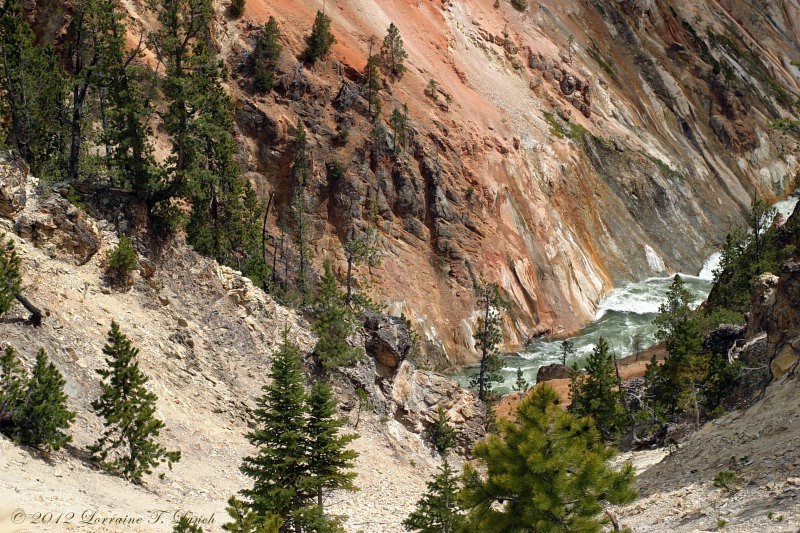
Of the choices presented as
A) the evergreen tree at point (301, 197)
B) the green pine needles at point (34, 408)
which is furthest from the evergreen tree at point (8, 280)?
the evergreen tree at point (301, 197)

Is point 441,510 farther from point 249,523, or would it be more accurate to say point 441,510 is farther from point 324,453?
point 249,523

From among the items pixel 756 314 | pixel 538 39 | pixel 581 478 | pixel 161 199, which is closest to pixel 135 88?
pixel 161 199

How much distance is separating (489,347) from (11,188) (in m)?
30.8

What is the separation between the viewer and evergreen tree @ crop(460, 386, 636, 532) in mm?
12953

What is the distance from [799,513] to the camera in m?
13.6

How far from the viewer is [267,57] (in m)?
58.4

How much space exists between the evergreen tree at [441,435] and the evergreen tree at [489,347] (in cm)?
803

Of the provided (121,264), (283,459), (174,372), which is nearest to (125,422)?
(283,459)

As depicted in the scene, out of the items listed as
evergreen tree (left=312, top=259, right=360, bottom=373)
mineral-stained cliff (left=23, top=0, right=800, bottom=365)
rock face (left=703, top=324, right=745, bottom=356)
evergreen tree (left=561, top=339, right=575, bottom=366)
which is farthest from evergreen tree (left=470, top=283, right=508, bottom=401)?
evergreen tree (left=312, top=259, right=360, bottom=373)

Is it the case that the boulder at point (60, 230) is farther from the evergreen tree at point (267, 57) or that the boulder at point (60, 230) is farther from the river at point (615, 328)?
the evergreen tree at point (267, 57)

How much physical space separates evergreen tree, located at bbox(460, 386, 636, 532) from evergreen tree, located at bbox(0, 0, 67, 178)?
25.4 metres

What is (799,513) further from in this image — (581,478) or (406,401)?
(406,401)

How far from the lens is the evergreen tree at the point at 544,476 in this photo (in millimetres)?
12953

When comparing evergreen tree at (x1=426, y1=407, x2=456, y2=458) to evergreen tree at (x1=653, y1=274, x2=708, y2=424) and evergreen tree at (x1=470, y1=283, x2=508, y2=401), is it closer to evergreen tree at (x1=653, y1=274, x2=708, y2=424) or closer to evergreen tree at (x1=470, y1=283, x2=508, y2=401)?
evergreen tree at (x1=470, y1=283, x2=508, y2=401)
